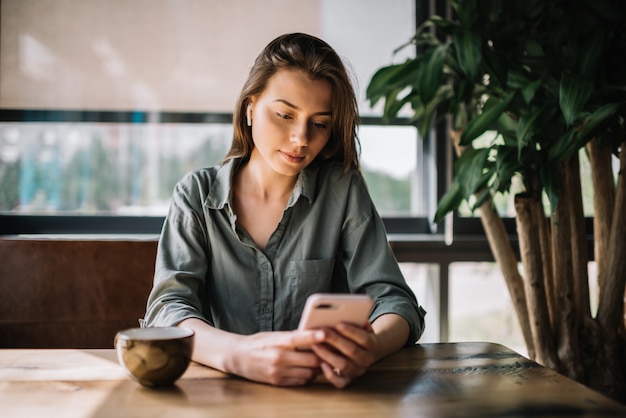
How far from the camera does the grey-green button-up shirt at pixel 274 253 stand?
1.44 metres

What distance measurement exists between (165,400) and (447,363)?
1.66 feet

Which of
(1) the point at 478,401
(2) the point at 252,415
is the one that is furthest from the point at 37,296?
(1) the point at 478,401

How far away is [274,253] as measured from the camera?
151cm

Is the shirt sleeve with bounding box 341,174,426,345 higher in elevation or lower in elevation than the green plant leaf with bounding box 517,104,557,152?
lower

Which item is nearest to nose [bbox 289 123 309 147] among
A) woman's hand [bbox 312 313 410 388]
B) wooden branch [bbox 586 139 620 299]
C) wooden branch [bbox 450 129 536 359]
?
woman's hand [bbox 312 313 410 388]

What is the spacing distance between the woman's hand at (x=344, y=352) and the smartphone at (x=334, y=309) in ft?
0.05

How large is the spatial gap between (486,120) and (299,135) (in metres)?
0.76

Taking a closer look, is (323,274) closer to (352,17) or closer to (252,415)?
(252,415)

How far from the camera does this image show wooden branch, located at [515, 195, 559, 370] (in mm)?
1986

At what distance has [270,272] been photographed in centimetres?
149

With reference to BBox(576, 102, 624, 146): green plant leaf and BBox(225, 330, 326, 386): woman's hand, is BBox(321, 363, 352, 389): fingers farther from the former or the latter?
BBox(576, 102, 624, 146): green plant leaf

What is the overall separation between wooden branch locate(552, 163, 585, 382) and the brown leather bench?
4.22 ft

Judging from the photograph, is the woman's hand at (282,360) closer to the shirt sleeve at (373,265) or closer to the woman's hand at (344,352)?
the woman's hand at (344,352)

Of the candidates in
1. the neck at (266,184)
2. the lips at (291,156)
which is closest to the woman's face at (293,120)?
the lips at (291,156)
